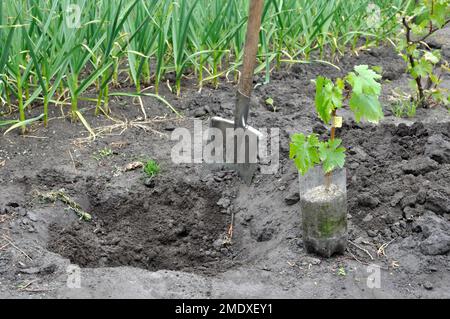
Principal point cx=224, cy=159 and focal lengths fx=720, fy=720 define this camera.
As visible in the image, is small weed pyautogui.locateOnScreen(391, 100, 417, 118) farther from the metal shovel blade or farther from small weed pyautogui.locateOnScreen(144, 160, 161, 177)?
small weed pyautogui.locateOnScreen(144, 160, 161, 177)

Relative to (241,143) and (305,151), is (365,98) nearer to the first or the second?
(305,151)

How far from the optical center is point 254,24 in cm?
292

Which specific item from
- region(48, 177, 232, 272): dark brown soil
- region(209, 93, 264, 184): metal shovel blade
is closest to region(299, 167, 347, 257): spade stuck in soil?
region(48, 177, 232, 272): dark brown soil

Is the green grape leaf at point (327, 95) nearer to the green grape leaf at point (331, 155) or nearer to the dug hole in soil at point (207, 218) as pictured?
the green grape leaf at point (331, 155)

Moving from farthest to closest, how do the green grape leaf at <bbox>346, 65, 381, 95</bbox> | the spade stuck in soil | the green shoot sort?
1. the green shoot
2. the spade stuck in soil
3. the green grape leaf at <bbox>346, 65, 381, 95</bbox>

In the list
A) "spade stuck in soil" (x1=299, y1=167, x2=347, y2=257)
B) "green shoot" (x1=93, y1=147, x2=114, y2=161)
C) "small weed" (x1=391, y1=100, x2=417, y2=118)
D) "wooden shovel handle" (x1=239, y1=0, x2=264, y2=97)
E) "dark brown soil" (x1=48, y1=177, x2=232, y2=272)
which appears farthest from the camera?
"small weed" (x1=391, y1=100, x2=417, y2=118)

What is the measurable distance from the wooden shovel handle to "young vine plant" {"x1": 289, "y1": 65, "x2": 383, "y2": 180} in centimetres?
74

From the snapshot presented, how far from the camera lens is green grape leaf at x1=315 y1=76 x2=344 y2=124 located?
2.22 metres

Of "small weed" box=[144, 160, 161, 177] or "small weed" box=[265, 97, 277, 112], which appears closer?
"small weed" box=[144, 160, 161, 177]

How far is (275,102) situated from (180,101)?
514 mm

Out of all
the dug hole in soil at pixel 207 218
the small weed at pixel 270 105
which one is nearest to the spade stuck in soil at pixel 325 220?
the dug hole in soil at pixel 207 218

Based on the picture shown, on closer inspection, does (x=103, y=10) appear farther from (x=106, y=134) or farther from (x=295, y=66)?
(x=295, y=66)

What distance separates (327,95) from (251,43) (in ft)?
2.69
